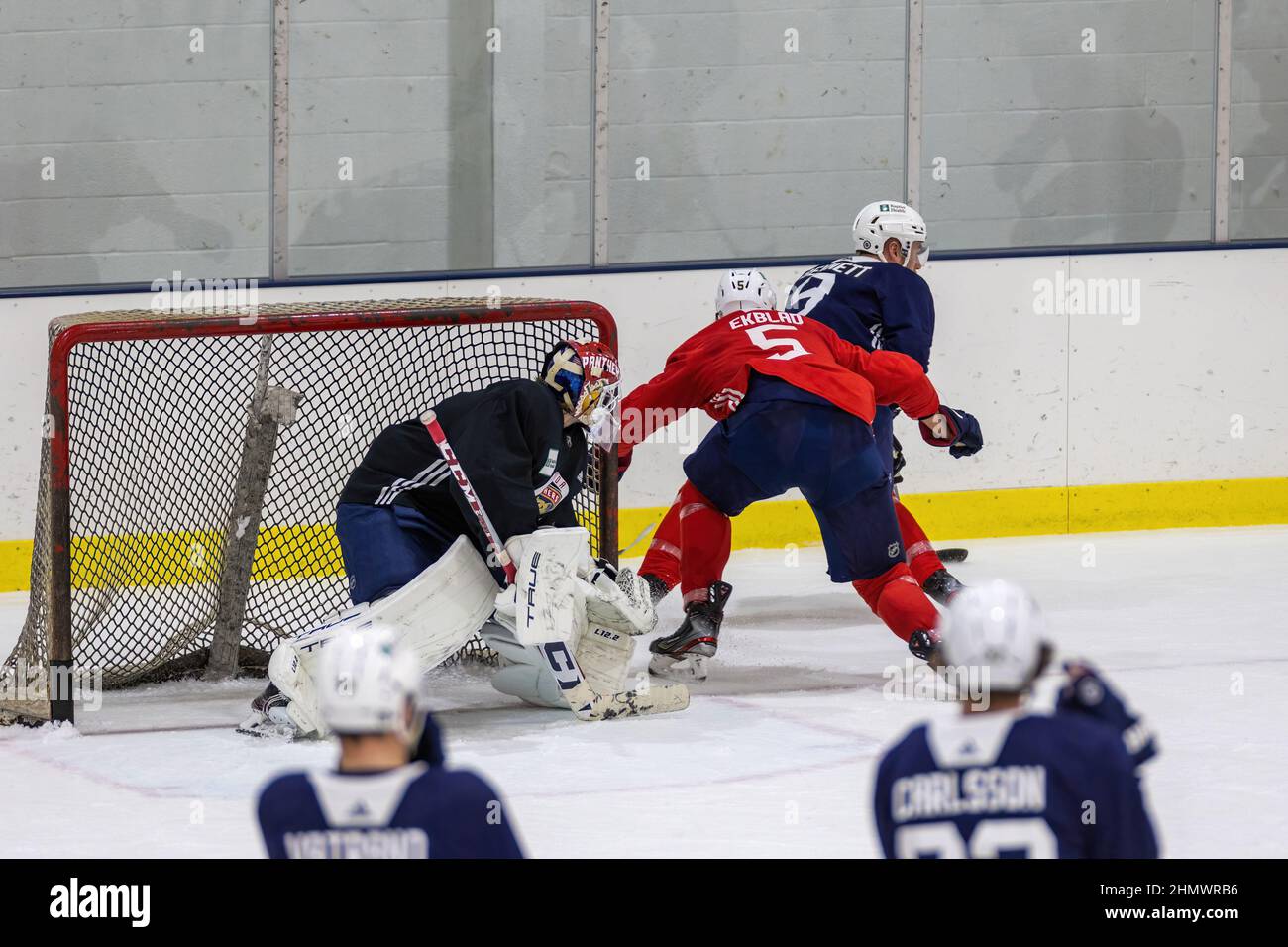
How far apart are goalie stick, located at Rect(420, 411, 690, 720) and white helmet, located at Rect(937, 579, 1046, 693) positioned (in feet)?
7.94

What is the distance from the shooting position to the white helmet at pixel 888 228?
5844mm

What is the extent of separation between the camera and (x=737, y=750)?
14.7ft

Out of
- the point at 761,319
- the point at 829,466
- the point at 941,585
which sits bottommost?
the point at 941,585

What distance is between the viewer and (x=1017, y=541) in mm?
7227

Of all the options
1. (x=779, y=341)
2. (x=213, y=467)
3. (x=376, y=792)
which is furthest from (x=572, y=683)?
(x=376, y=792)

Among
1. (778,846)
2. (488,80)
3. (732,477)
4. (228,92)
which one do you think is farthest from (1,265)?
(778,846)

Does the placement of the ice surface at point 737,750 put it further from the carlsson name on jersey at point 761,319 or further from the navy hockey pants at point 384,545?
the carlsson name on jersey at point 761,319

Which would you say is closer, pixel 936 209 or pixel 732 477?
pixel 732 477

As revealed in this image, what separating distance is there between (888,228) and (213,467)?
2036 millimetres

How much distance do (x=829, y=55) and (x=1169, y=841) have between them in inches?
167
